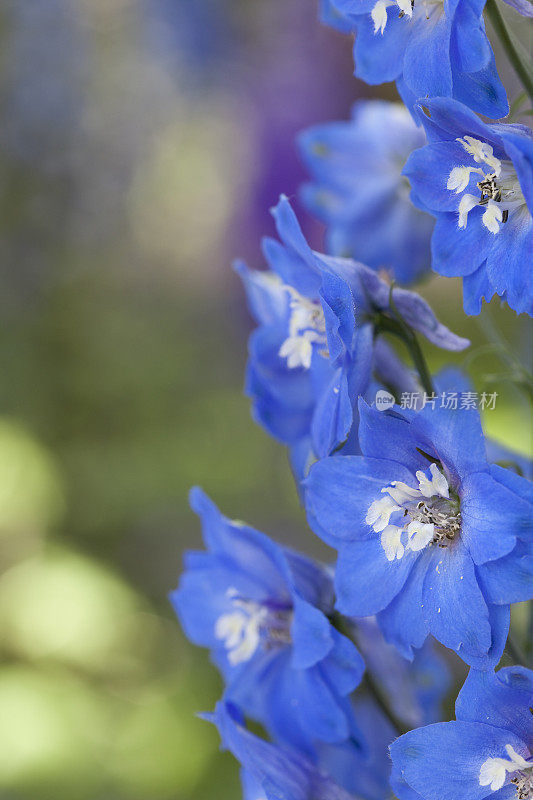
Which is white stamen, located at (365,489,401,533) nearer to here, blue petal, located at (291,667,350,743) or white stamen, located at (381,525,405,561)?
white stamen, located at (381,525,405,561)

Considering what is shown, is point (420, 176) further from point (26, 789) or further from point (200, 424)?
point (200, 424)

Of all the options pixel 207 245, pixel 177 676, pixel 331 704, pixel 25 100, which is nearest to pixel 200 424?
pixel 177 676

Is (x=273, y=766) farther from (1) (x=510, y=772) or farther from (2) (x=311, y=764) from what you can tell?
(1) (x=510, y=772)

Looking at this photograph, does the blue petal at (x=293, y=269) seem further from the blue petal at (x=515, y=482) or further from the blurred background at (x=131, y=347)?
the blurred background at (x=131, y=347)

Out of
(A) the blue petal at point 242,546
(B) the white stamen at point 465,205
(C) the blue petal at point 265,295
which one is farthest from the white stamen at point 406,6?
(A) the blue petal at point 242,546

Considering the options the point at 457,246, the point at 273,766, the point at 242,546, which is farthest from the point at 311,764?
the point at 457,246

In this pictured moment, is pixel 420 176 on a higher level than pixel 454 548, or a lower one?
higher
